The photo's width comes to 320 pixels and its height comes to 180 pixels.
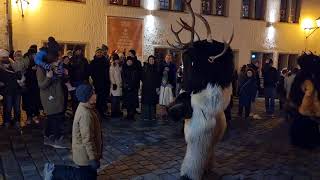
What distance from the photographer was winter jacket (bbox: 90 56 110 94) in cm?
1047

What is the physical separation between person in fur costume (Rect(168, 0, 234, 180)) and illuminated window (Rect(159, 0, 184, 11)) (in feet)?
36.3

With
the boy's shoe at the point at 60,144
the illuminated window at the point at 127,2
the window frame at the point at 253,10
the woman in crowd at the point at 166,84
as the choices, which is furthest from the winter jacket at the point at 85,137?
the window frame at the point at 253,10

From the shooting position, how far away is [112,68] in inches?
414

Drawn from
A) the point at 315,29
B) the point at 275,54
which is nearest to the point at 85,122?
the point at 275,54

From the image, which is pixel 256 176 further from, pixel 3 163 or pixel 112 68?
pixel 112 68

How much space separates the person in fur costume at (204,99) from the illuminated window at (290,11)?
15.9 meters

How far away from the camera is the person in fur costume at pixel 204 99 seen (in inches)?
223

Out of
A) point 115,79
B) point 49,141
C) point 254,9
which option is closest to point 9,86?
point 49,141

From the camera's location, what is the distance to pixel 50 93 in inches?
304

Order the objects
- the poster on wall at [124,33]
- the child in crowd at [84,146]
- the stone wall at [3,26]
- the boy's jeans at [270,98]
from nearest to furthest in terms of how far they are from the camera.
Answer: the child in crowd at [84,146], the boy's jeans at [270,98], the stone wall at [3,26], the poster on wall at [124,33]

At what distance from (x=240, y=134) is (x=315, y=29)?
14.1 metres

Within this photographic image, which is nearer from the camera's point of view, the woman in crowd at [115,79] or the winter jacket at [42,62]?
the winter jacket at [42,62]

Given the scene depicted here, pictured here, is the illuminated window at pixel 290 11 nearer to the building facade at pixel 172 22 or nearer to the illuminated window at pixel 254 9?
the building facade at pixel 172 22

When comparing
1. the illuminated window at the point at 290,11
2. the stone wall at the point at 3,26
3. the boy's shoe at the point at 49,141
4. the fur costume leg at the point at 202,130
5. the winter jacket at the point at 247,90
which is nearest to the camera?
the fur costume leg at the point at 202,130
